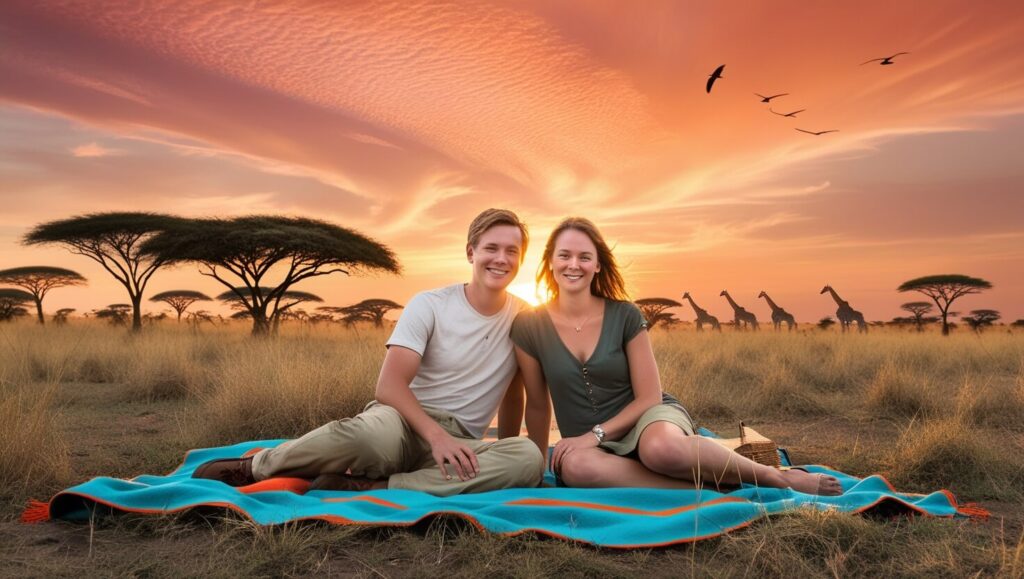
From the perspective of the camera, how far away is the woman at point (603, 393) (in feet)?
11.0

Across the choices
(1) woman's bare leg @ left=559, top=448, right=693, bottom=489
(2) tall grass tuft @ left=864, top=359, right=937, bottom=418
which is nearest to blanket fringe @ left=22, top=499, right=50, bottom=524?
(1) woman's bare leg @ left=559, top=448, right=693, bottom=489

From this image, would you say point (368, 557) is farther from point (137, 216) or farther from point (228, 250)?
point (137, 216)

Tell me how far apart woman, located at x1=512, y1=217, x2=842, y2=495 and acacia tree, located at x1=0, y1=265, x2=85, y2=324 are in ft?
96.2

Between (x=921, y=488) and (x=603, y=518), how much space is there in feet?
7.10

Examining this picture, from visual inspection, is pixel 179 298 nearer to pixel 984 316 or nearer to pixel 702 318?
pixel 702 318

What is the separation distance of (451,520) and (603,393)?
1.00 m

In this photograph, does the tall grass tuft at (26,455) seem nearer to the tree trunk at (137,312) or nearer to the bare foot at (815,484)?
the bare foot at (815,484)

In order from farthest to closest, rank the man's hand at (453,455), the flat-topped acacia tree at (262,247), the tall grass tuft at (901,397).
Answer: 1. the flat-topped acacia tree at (262,247)
2. the tall grass tuft at (901,397)
3. the man's hand at (453,455)

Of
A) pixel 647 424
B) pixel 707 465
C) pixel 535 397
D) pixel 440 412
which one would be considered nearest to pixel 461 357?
pixel 440 412

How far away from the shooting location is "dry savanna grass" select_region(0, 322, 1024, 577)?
2713 millimetres

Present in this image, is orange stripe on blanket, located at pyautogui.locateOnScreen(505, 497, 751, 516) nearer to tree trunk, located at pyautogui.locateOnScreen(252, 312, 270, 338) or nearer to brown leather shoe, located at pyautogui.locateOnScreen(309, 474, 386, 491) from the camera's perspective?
brown leather shoe, located at pyautogui.locateOnScreen(309, 474, 386, 491)

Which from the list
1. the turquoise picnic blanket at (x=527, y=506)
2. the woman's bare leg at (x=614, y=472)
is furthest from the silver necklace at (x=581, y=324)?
the turquoise picnic blanket at (x=527, y=506)

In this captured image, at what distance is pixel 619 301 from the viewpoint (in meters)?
3.76

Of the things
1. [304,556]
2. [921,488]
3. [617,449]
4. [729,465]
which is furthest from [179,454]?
[921,488]
